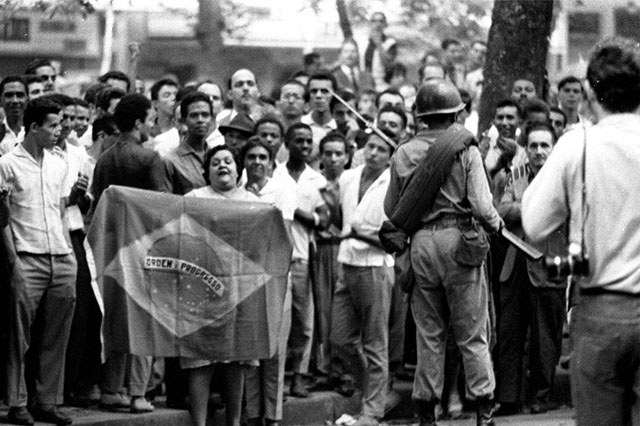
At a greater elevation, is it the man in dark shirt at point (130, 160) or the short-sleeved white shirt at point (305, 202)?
the man in dark shirt at point (130, 160)

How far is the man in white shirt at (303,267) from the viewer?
493 inches

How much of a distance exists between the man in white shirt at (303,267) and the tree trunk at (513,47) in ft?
11.1

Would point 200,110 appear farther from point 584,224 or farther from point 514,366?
point 584,224

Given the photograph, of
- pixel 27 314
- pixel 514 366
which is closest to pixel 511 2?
pixel 514 366

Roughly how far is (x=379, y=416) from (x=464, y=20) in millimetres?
11342

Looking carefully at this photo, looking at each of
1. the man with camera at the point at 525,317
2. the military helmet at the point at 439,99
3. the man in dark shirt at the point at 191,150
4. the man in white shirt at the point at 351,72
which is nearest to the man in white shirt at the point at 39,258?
the man in dark shirt at the point at 191,150

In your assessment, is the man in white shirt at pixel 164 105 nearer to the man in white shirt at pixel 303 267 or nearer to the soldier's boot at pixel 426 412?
the man in white shirt at pixel 303 267

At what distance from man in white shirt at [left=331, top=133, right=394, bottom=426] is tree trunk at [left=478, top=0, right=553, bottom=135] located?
11.2 feet

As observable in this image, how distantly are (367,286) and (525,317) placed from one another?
5.07 ft

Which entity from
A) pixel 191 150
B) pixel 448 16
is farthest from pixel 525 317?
pixel 448 16

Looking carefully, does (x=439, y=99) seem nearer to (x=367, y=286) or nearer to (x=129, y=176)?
(x=367, y=286)

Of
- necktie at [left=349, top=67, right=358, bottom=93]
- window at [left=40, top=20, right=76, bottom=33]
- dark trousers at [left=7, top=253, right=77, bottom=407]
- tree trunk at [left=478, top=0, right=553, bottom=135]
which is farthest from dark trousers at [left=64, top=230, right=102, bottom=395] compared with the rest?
window at [left=40, top=20, right=76, bottom=33]

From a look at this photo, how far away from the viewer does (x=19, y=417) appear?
1085 cm

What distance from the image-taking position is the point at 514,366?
12.9 m
